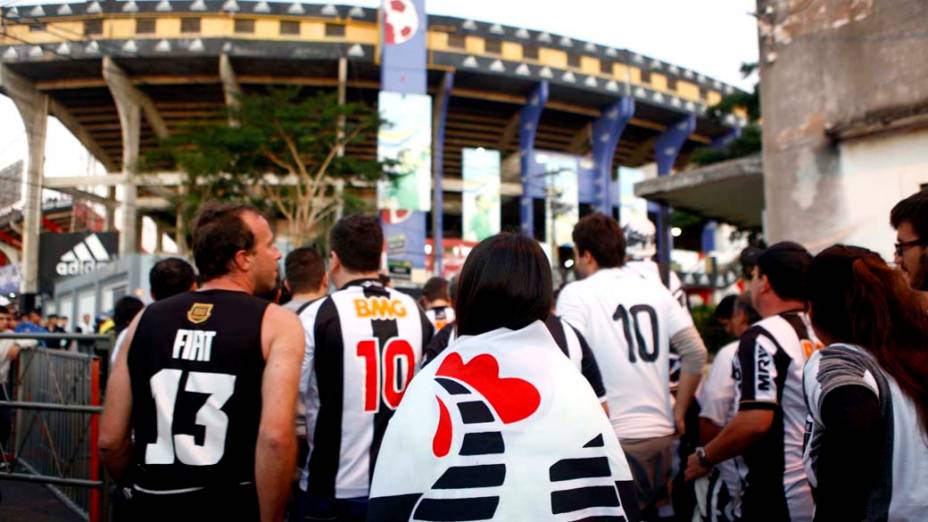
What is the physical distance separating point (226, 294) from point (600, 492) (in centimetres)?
154

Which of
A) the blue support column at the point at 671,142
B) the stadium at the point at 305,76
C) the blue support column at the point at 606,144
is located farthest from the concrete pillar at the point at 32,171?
the blue support column at the point at 671,142

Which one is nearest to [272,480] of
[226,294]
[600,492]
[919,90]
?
[226,294]

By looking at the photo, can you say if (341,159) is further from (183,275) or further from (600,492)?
(600,492)

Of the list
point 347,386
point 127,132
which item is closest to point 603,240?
point 347,386

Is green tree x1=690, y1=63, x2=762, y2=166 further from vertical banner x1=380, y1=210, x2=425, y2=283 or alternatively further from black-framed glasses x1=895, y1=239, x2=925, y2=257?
black-framed glasses x1=895, y1=239, x2=925, y2=257

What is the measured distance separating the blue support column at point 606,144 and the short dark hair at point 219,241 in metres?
38.8

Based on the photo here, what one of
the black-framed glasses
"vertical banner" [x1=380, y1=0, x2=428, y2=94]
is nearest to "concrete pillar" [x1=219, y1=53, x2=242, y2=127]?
"vertical banner" [x1=380, y1=0, x2=428, y2=94]

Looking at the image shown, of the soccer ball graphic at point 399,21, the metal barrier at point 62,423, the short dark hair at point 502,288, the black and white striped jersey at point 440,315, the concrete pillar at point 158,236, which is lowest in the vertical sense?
the metal barrier at point 62,423

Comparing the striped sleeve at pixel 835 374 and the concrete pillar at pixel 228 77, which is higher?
the concrete pillar at pixel 228 77

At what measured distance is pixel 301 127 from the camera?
84.9ft

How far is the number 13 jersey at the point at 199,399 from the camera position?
8.12 feet

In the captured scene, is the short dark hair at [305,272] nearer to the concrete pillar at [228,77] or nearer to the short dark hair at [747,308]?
the short dark hair at [747,308]

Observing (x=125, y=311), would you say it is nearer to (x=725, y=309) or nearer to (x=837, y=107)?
(x=725, y=309)

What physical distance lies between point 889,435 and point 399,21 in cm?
3493
